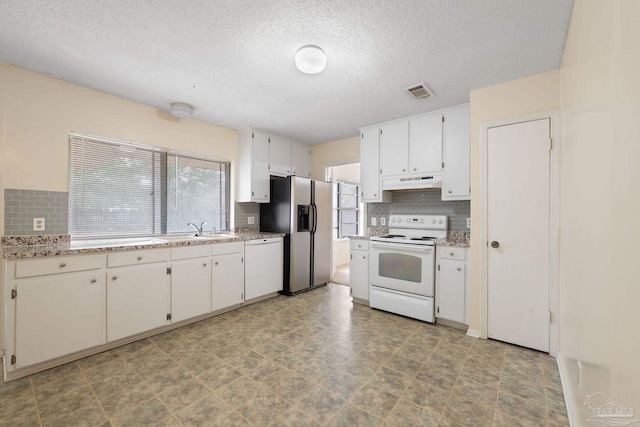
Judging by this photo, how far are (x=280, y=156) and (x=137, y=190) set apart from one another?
203 cm

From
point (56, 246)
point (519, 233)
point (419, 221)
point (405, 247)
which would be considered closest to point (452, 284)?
point (405, 247)

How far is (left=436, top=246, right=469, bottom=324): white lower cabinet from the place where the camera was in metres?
2.76

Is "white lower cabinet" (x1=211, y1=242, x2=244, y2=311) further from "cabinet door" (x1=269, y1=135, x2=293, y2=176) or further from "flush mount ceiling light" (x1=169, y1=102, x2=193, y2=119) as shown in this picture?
"flush mount ceiling light" (x1=169, y1=102, x2=193, y2=119)

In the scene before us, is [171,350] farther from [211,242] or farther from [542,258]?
[542,258]

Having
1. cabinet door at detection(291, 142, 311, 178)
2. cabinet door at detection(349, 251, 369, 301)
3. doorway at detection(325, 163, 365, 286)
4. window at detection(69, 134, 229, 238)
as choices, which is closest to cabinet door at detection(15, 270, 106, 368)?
window at detection(69, 134, 229, 238)

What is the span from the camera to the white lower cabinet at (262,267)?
11.4ft

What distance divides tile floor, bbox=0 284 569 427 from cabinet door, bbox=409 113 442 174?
1874 mm

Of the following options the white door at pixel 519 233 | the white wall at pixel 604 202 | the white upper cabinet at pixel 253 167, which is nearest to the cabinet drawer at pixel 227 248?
the white upper cabinet at pixel 253 167

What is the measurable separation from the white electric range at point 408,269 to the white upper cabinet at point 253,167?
186 centimetres

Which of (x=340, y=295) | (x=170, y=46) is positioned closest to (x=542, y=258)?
(x=340, y=295)

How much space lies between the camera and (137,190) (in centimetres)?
309

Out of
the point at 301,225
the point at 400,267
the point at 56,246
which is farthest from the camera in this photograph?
the point at 301,225

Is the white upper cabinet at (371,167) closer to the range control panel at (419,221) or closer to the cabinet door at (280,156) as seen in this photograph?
the range control panel at (419,221)

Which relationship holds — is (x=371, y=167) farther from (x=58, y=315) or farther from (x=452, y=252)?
(x=58, y=315)
